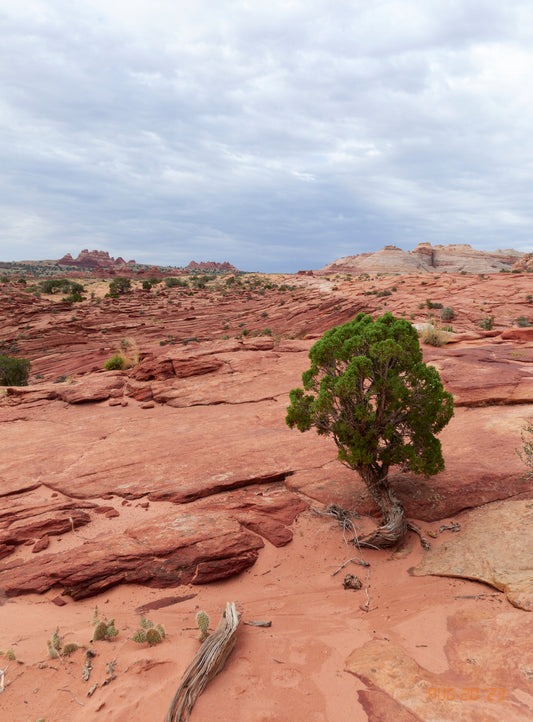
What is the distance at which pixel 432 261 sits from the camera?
97125 mm

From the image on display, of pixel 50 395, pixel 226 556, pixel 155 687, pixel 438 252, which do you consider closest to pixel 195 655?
pixel 155 687

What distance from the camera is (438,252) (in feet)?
328

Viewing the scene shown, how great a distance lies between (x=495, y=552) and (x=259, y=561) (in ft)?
10.9

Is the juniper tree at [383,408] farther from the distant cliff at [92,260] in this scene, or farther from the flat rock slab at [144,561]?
the distant cliff at [92,260]

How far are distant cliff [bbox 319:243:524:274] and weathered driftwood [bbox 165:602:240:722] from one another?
8915 cm

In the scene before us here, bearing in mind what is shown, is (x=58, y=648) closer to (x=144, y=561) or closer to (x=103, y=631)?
(x=103, y=631)

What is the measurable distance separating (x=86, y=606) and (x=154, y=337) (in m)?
27.0

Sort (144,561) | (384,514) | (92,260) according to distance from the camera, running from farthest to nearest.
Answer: (92,260)
(384,514)
(144,561)

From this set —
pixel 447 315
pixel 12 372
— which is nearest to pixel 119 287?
pixel 12 372

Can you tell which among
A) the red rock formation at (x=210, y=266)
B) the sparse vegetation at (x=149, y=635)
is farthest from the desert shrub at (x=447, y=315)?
the red rock formation at (x=210, y=266)

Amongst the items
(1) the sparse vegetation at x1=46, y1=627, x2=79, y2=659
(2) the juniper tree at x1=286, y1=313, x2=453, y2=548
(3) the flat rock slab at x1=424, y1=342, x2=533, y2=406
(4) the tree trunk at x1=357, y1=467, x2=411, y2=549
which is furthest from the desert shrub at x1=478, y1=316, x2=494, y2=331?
(1) the sparse vegetation at x1=46, y1=627, x2=79, y2=659

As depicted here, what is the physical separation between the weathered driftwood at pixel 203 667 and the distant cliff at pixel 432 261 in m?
89.1

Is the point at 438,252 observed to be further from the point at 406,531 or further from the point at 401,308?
the point at 406,531

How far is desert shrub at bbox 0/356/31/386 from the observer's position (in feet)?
64.2
